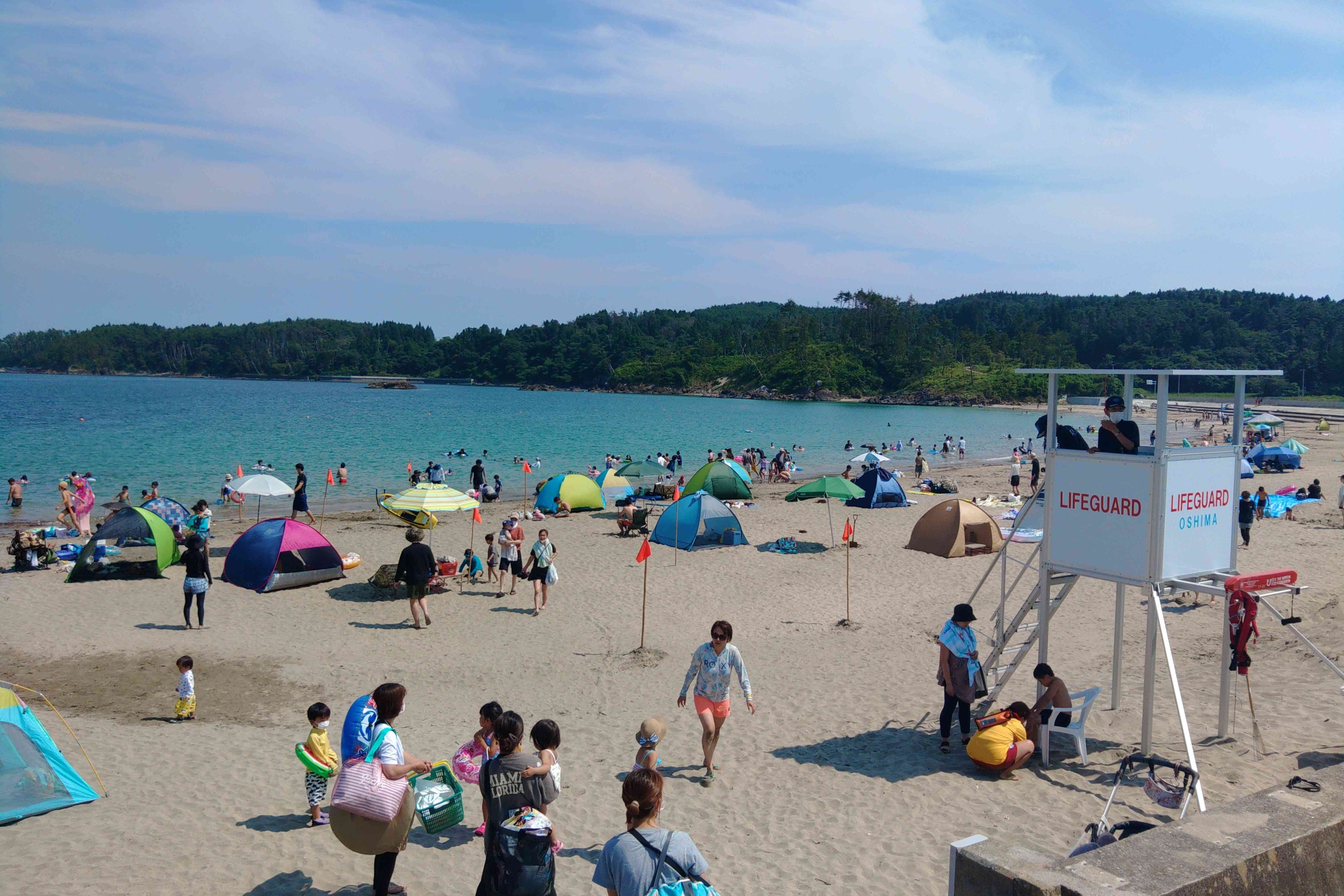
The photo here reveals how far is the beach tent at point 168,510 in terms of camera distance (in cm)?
1764

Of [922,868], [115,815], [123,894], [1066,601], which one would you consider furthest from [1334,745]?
[115,815]

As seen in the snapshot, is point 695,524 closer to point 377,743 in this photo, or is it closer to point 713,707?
point 713,707

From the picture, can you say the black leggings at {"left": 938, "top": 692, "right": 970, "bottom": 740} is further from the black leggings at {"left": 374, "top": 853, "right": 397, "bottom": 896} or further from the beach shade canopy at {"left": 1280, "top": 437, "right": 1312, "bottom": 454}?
the beach shade canopy at {"left": 1280, "top": 437, "right": 1312, "bottom": 454}

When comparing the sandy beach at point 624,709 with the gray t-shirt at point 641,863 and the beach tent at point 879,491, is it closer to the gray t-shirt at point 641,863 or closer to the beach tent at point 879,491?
the gray t-shirt at point 641,863

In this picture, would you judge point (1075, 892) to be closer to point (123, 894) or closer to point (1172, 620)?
point (123, 894)

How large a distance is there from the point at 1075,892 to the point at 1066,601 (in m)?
12.5

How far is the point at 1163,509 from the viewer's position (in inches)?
294

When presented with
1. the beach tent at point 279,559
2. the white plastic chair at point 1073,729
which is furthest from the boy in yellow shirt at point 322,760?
the beach tent at point 279,559

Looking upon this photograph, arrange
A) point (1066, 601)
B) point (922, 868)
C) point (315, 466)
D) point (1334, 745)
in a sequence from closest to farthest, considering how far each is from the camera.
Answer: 1. point (922, 868)
2. point (1334, 745)
3. point (1066, 601)
4. point (315, 466)

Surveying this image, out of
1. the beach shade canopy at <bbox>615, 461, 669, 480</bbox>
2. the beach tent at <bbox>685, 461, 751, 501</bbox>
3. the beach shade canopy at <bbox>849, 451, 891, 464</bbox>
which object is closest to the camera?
the beach tent at <bbox>685, 461, 751, 501</bbox>

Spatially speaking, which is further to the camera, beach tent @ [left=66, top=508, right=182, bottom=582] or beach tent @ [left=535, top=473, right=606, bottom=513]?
beach tent @ [left=535, top=473, right=606, bottom=513]

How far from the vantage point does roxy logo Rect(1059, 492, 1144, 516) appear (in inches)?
299

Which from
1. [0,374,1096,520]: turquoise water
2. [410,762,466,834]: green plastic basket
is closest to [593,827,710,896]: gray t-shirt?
[410,762,466,834]: green plastic basket

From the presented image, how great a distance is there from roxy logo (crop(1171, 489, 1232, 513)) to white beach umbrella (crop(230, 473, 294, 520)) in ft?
53.6
